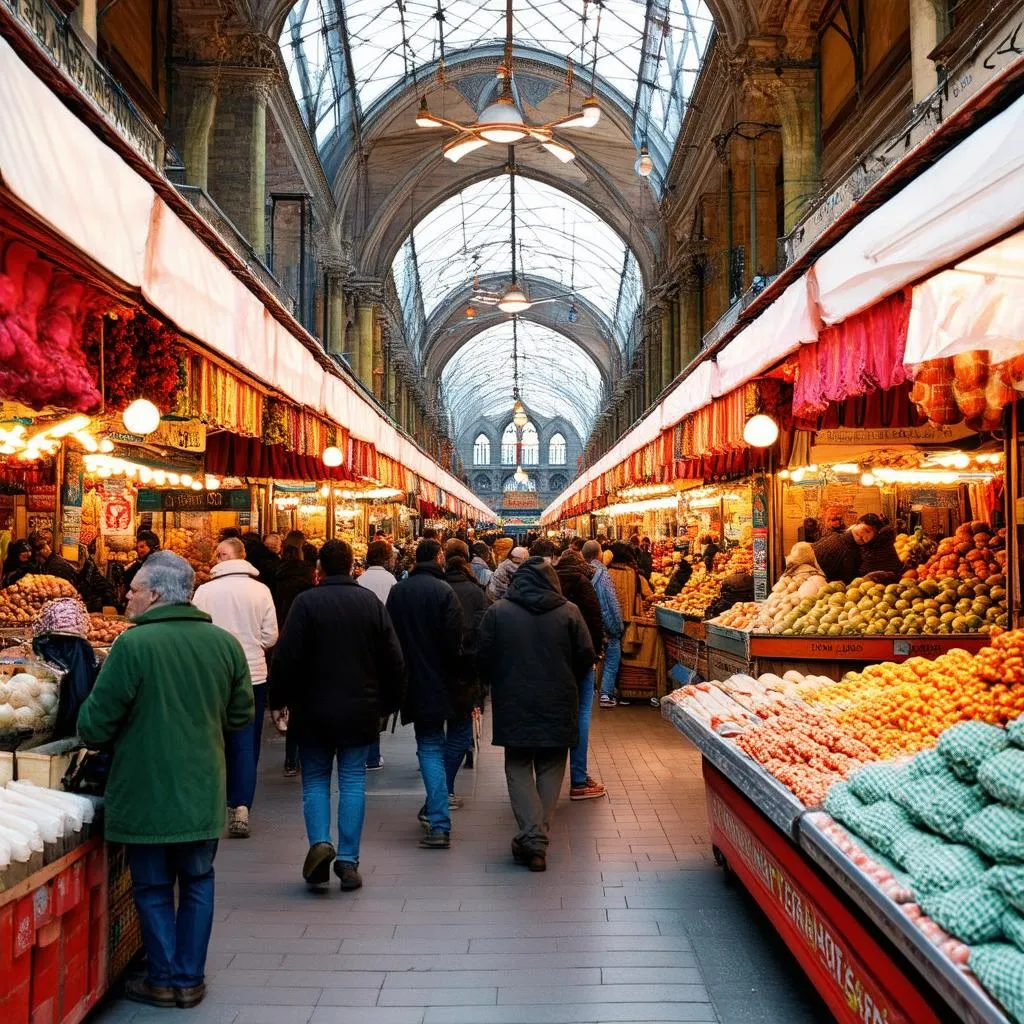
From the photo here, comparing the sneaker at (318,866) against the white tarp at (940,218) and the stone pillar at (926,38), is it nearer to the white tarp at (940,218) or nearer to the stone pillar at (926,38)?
the white tarp at (940,218)

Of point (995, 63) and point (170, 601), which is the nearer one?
point (170, 601)

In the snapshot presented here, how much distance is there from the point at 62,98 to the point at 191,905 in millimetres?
2571

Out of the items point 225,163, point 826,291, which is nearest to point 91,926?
point 826,291

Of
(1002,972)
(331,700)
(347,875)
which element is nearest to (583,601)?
(331,700)

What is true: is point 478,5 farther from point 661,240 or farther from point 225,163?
point 225,163

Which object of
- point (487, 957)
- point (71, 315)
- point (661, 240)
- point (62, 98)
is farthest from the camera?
point (661, 240)

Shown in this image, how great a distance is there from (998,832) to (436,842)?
3.43 metres

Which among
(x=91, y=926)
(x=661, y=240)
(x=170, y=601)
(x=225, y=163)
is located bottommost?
(x=91, y=926)

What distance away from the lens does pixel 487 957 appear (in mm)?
3891

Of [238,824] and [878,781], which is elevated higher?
[878,781]

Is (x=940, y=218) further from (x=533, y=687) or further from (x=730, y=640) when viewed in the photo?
(x=730, y=640)

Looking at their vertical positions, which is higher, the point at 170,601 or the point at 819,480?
the point at 819,480

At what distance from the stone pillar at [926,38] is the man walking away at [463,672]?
6119 millimetres

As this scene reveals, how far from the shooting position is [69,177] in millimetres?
2705
